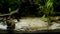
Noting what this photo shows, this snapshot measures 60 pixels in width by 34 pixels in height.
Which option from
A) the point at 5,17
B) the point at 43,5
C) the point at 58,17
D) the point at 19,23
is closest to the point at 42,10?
the point at 43,5

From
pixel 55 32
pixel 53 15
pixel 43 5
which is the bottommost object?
pixel 55 32

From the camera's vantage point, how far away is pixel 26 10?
15.5 feet

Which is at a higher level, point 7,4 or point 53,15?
point 7,4

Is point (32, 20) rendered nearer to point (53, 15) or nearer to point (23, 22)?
point (23, 22)

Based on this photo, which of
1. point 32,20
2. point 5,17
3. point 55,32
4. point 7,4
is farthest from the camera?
point 7,4

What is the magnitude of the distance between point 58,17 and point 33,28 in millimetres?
1015

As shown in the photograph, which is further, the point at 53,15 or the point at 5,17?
the point at 53,15

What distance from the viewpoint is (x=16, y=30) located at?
362 centimetres

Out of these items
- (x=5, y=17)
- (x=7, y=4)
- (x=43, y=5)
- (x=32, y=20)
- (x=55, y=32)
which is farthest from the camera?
(x=7, y=4)

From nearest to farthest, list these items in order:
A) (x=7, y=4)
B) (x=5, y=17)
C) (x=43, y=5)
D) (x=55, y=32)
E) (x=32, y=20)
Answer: (x=55, y=32)
(x=5, y=17)
(x=32, y=20)
(x=43, y=5)
(x=7, y=4)

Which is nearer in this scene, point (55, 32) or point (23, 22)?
point (55, 32)

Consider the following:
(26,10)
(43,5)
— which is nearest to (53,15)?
(43,5)

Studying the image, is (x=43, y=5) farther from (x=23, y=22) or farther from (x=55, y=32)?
(x=55, y=32)

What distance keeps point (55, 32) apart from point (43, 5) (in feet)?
4.05
